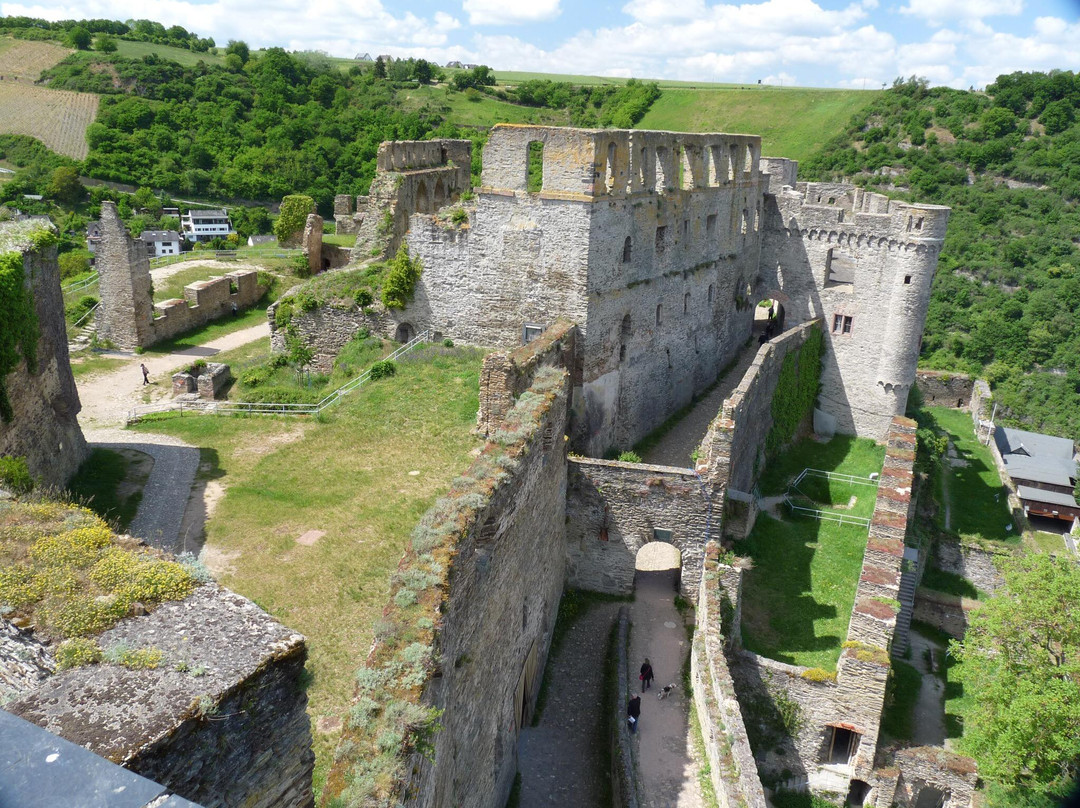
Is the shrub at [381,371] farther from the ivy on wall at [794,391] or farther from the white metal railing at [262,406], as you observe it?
the ivy on wall at [794,391]

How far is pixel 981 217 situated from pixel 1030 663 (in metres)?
51.9

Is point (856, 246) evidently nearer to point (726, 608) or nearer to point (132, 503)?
point (726, 608)

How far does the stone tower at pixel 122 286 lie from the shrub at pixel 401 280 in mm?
10295

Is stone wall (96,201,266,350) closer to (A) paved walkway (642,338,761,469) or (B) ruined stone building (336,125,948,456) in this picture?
(B) ruined stone building (336,125,948,456)

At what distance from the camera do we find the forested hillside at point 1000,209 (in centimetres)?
4803

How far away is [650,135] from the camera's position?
70.1 ft

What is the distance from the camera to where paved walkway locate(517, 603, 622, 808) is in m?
13.3

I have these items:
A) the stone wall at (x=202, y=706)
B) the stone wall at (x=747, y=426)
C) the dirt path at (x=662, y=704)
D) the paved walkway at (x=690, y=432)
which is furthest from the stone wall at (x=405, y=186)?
the stone wall at (x=202, y=706)

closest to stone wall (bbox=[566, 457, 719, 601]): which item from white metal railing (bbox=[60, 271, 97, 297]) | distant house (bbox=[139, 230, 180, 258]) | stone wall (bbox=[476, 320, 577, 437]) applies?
stone wall (bbox=[476, 320, 577, 437])

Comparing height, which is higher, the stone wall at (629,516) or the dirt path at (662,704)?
the stone wall at (629,516)

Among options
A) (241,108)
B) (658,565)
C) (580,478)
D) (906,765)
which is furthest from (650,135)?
(241,108)

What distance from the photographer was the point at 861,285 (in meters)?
27.3

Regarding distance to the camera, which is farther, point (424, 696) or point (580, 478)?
point (580, 478)

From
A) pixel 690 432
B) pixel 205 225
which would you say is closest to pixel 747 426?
pixel 690 432
